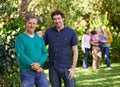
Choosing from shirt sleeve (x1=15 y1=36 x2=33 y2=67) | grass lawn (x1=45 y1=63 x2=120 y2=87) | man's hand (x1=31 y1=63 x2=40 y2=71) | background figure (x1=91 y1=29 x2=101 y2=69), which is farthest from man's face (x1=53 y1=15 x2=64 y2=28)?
background figure (x1=91 y1=29 x2=101 y2=69)

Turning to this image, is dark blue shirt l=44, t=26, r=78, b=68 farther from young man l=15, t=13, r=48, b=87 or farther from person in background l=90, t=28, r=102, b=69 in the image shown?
person in background l=90, t=28, r=102, b=69

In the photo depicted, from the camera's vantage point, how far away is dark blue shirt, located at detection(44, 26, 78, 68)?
23.5 ft

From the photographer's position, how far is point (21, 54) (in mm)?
6719

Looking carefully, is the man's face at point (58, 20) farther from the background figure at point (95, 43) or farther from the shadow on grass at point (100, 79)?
the background figure at point (95, 43)

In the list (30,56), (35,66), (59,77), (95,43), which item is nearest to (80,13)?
(95,43)

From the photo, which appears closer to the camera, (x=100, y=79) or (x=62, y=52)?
(x=62, y=52)

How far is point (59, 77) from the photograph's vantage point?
7.26 meters

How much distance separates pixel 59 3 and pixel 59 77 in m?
12.9

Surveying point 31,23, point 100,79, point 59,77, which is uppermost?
point 31,23

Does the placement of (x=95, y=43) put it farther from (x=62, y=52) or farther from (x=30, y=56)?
(x=30, y=56)

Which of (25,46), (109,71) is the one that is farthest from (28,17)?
(109,71)

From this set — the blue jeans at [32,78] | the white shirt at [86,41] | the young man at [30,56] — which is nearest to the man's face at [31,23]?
the young man at [30,56]

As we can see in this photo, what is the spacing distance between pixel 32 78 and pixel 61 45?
81cm

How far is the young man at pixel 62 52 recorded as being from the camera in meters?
7.15
